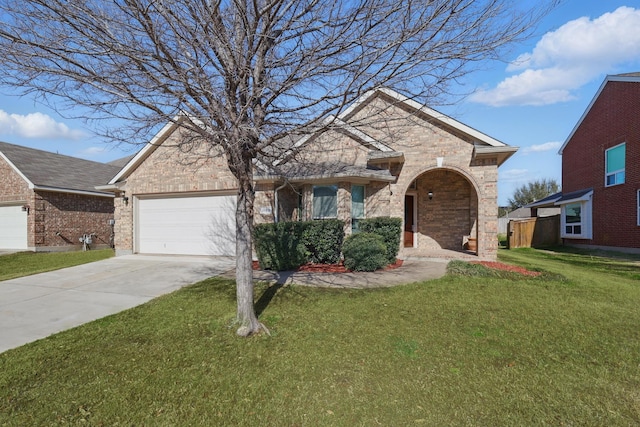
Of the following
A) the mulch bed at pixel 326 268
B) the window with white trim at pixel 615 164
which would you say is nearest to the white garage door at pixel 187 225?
the mulch bed at pixel 326 268

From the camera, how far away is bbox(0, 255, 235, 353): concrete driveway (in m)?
5.03

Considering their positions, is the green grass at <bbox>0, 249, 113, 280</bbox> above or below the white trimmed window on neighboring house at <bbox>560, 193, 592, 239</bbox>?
below

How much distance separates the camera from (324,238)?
383 inches

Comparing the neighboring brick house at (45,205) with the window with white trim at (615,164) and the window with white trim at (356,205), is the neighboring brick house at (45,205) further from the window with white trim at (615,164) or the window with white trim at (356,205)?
the window with white trim at (615,164)

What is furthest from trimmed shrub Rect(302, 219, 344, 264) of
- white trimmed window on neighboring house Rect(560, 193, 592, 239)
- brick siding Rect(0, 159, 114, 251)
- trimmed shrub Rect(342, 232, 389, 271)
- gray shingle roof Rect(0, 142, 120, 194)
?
white trimmed window on neighboring house Rect(560, 193, 592, 239)

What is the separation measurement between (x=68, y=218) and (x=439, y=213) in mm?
18429

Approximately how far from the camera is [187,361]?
3.81m

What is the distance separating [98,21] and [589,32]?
6.61 m

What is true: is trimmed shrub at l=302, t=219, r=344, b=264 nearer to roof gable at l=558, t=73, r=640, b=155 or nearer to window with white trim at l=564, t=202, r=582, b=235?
roof gable at l=558, t=73, r=640, b=155

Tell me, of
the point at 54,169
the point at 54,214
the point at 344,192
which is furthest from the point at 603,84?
the point at 54,169

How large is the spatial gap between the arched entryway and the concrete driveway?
299 inches

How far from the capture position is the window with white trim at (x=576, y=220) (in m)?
17.5

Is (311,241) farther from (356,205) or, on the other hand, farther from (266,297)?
(266,297)

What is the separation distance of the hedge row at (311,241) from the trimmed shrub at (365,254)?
0.03 m
